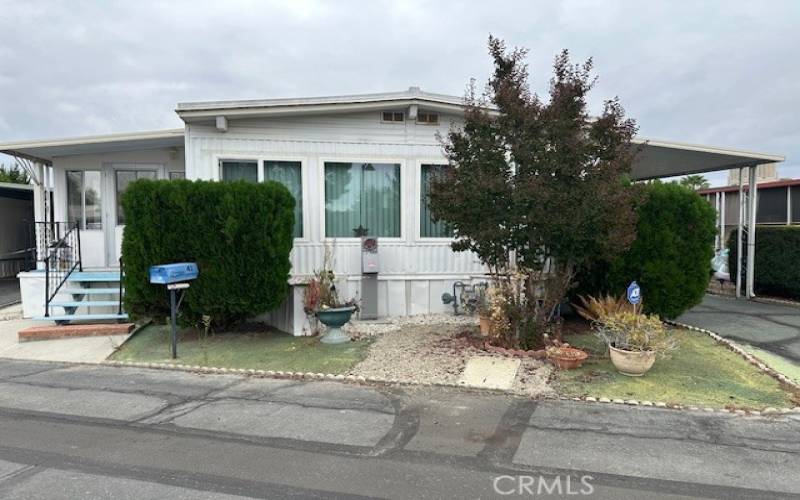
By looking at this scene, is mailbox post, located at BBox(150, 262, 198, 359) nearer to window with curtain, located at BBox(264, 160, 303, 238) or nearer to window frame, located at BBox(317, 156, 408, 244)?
window with curtain, located at BBox(264, 160, 303, 238)

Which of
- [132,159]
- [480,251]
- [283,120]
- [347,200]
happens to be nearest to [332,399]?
[480,251]

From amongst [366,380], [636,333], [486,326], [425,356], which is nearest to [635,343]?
[636,333]

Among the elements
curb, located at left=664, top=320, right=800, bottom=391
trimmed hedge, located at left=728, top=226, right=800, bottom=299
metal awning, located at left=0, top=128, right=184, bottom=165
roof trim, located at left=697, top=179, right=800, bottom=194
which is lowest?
curb, located at left=664, top=320, right=800, bottom=391

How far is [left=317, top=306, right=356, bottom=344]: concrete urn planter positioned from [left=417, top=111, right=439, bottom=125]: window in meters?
3.62

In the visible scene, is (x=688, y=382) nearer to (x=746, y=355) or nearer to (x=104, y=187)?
(x=746, y=355)

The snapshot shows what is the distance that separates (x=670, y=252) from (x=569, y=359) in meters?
3.06

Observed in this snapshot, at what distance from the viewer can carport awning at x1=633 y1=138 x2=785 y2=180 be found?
10172 millimetres

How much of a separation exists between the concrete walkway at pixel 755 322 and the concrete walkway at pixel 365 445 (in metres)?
3.55

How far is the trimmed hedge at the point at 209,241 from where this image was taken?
7133 mm

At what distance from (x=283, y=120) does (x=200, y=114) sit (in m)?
1.32

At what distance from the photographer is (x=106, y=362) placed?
22.5 feet

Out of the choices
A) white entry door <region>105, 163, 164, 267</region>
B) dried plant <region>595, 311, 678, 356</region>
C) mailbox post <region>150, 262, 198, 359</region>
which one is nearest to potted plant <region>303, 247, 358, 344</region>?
mailbox post <region>150, 262, 198, 359</region>

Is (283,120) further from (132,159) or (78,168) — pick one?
(78,168)

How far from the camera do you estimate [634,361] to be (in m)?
5.70
